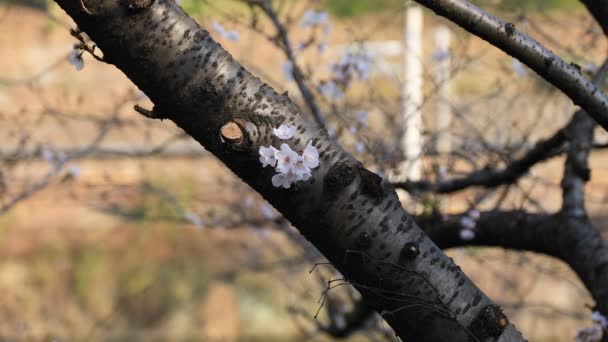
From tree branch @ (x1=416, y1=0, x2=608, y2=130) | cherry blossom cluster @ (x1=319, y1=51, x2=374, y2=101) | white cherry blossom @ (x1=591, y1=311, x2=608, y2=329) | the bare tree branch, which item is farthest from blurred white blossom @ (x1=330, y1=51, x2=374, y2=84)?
tree branch @ (x1=416, y1=0, x2=608, y2=130)

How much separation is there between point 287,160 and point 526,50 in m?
0.49

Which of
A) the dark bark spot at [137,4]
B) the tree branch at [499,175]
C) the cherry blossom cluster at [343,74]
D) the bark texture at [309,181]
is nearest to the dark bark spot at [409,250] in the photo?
the bark texture at [309,181]

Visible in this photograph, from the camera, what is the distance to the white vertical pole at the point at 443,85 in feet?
12.4

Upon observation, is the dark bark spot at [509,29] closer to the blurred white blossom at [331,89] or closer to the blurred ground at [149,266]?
the blurred white blossom at [331,89]

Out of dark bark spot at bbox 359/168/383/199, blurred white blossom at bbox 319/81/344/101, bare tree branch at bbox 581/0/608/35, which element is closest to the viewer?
dark bark spot at bbox 359/168/383/199

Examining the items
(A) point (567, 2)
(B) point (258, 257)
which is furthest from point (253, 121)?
(A) point (567, 2)

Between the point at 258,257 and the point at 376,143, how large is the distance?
104 inches

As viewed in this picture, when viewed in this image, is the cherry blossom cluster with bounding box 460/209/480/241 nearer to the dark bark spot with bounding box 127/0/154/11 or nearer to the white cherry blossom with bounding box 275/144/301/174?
the white cherry blossom with bounding box 275/144/301/174


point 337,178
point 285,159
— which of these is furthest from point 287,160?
point 337,178

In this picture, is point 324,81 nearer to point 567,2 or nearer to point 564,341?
point 564,341

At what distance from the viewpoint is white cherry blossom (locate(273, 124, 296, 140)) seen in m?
1.29

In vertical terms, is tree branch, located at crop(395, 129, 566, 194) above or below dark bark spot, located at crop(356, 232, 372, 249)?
above

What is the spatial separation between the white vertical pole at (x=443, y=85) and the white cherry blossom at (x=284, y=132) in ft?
7.33

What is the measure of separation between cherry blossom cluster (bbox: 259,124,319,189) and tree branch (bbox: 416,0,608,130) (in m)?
0.33
